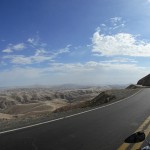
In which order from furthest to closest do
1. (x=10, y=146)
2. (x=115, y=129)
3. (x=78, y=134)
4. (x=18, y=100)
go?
(x=18, y=100)
(x=115, y=129)
(x=78, y=134)
(x=10, y=146)

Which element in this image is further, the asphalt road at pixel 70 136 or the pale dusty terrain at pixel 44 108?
the pale dusty terrain at pixel 44 108

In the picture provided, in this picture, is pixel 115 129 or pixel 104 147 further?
pixel 115 129

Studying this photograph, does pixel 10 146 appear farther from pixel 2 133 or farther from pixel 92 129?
pixel 92 129

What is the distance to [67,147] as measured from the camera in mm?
8266

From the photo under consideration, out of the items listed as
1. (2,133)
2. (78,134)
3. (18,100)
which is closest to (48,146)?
(78,134)

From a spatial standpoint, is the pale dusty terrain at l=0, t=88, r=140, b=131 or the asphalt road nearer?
the asphalt road

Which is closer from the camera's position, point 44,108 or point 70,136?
point 70,136

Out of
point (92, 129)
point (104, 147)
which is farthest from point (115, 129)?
point (104, 147)

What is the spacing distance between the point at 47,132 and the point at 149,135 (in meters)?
3.34

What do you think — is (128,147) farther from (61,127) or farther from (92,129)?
(61,127)

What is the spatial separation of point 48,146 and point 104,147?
4.82ft

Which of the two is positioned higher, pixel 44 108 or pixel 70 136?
pixel 70 136

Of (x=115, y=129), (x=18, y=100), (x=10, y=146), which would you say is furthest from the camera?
(x=18, y=100)

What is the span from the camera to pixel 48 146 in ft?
27.8
